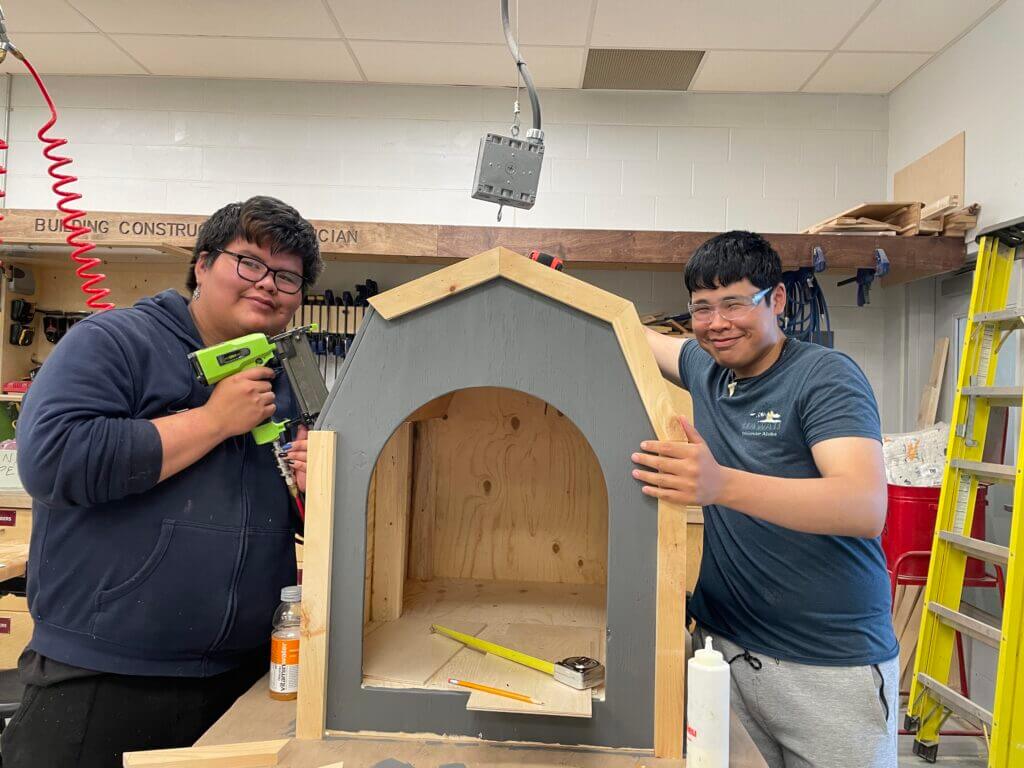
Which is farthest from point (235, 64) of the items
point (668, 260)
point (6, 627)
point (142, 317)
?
point (142, 317)

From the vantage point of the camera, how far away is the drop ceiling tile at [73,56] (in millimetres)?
4094

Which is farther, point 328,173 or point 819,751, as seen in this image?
point 328,173

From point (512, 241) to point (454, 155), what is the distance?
1.07 meters

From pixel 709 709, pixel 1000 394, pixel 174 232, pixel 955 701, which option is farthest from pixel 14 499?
pixel 1000 394

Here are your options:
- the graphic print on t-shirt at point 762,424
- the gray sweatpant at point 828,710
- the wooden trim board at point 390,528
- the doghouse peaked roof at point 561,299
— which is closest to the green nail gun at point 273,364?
the wooden trim board at point 390,528

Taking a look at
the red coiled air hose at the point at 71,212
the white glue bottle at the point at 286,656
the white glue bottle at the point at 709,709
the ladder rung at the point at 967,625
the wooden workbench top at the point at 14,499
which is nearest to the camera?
the white glue bottle at the point at 709,709

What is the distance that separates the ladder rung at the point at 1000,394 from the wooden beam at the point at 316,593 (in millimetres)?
2843

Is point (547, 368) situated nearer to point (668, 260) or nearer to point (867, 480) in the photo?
point (867, 480)

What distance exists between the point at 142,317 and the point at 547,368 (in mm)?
828

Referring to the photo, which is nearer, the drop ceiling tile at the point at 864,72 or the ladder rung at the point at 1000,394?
the ladder rung at the point at 1000,394

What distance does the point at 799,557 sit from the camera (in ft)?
5.30

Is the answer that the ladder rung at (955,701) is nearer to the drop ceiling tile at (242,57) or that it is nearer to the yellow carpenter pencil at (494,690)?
the yellow carpenter pencil at (494,690)

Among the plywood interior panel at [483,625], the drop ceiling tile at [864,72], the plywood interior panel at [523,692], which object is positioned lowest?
the plywood interior panel at [483,625]

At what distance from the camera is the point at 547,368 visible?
49.1 inches
